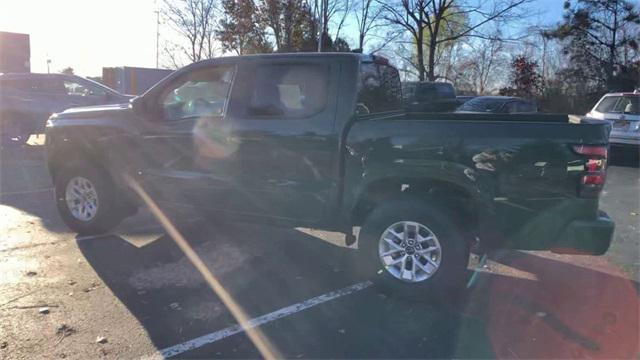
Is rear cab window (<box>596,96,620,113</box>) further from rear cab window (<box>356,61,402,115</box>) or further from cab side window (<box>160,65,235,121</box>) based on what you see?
cab side window (<box>160,65,235,121</box>)

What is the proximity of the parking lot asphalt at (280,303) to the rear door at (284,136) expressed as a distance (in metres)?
0.73

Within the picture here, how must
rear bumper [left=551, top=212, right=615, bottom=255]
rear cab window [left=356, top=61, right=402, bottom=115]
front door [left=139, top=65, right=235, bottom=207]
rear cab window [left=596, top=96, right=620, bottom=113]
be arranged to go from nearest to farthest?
rear bumper [left=551, top=212, right=615, bottom=255], rear cab window [left=356, top=61, right=402, bottom=115], front door [left=139, top=65, right=235, bottom=207], rear cab window [left=596, top=96, right=620, bottom=113]

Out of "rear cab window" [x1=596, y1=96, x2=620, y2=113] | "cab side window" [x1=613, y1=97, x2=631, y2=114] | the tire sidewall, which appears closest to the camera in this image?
the tire sidewall

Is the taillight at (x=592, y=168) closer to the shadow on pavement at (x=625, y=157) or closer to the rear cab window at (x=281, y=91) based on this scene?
the rear cab window at (x=281, y=91)

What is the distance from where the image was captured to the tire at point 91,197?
20.2 feet

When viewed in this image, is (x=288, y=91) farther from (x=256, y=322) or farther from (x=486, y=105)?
(x=486, y=105)

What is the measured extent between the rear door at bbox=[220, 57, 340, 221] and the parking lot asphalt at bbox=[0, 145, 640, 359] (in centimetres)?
73

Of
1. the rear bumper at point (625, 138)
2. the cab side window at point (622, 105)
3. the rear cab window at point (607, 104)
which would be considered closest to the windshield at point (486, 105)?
the rear cab window at point (607, 104)

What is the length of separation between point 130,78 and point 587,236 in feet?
86.6

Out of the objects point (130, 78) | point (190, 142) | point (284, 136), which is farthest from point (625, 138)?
point (130, 78)

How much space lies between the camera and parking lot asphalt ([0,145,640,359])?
3.80 m

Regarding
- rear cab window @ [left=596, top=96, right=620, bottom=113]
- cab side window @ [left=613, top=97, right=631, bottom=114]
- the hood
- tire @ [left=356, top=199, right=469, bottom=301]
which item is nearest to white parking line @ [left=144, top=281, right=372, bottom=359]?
tire @ [left=356, top=199, right=469, bottom=301]

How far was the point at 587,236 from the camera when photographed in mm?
4133

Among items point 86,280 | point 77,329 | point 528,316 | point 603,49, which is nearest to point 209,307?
point 77,329
